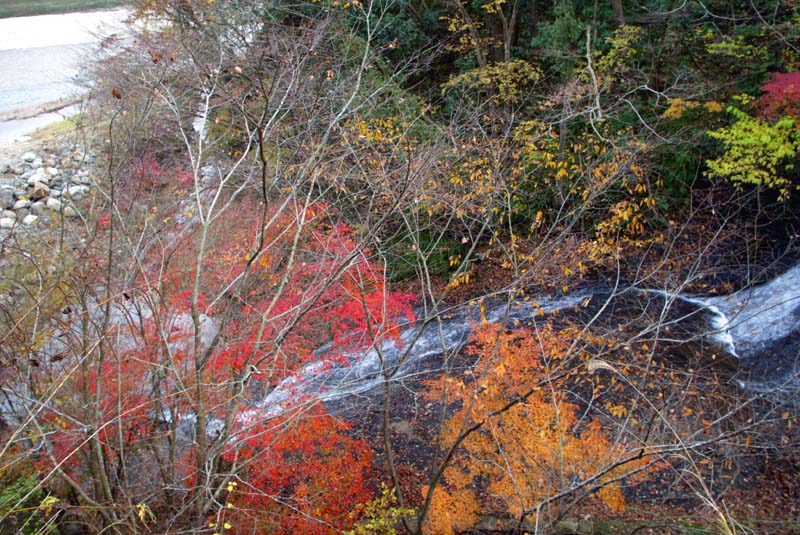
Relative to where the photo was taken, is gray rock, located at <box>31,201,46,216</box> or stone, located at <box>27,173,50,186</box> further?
stone, located at <box>27,173,50,186</box>

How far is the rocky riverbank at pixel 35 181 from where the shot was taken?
1681 centimetres

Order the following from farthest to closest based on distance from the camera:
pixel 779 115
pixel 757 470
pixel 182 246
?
pixel 182 246 → pixel 779 115 → pixel 757 470

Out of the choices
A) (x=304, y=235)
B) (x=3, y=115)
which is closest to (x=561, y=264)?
(x=304, y=235)

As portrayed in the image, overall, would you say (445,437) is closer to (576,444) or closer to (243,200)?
(576,444)

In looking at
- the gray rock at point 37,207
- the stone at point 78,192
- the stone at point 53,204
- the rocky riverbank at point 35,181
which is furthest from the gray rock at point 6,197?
the stone at point 78,192

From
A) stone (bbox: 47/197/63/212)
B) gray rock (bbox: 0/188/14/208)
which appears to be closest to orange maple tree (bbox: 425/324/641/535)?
stone (bbox: 47/197/63/212)

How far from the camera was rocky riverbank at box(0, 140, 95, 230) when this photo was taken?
55.2 feet

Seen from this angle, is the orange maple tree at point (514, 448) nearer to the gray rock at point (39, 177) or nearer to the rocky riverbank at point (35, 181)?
the rocky riverbank at point (35, 181)

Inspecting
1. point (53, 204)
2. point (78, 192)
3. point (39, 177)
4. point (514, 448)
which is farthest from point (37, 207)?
point (514, 448)

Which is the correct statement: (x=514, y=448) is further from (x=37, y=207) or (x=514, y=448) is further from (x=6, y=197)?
(x=6, y=197)

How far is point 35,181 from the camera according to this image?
18.1 metres

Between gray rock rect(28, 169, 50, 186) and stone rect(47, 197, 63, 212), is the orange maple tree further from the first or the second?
gray rock rect(28, 169, 50, 186)

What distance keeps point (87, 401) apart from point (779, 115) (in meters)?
13.9

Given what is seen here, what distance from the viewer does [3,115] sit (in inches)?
861
